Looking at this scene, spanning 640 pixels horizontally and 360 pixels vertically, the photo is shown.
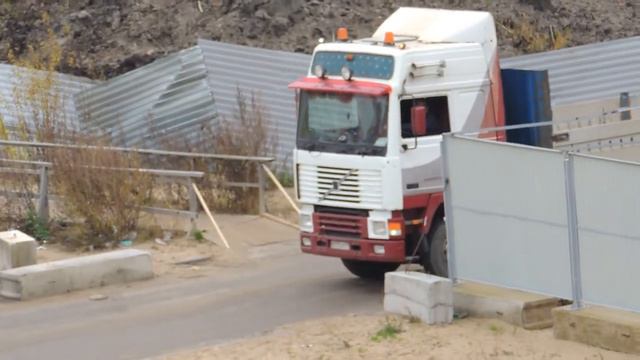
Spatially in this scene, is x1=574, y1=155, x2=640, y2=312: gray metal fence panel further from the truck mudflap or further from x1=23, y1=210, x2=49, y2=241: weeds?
x1=23, y1=210, x2=49, y2=241: weeds

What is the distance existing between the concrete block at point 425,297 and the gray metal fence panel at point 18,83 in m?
12.3

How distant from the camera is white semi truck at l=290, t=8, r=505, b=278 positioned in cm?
1478

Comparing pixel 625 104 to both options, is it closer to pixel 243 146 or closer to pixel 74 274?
pixel 243 146

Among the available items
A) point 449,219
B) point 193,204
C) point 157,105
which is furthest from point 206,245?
point 157,105

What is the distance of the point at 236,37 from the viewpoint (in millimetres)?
30062

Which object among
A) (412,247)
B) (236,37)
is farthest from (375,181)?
(236,37)

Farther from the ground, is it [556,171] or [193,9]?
[193,9]

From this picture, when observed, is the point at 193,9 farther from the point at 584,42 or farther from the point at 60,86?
the point at 584,42

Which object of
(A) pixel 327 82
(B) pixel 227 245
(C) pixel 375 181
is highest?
(A) pixel 327 82

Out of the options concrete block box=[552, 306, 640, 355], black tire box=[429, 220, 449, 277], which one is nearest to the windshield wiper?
black tire box=[429, 220, 449, 277]

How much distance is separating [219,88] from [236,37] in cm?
579

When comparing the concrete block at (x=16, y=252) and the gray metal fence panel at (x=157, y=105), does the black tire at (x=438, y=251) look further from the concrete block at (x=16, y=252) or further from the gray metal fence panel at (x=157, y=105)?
the gray metal fence panel at (x=157, y=105)

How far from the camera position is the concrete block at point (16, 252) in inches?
662

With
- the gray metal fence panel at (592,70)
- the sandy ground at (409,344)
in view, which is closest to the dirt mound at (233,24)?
the gray metal fence panel at (592,70)
